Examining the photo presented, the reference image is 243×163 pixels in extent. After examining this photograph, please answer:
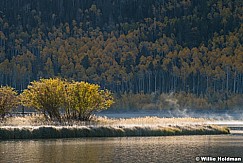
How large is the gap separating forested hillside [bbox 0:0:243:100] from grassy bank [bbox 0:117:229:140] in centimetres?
8239

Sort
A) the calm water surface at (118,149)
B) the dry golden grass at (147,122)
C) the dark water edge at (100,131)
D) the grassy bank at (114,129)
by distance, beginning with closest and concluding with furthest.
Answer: the calm water surface at (118,149) < the dark water edge at (100,131) < the grassy bank at (114,129) < the dry golden grass at (147,122)

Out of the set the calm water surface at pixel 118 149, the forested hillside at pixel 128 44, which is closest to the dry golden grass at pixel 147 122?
the calm water surface at pixel 118 149

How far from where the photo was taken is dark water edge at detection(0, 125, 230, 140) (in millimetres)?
63844

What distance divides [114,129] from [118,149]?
1389 cm

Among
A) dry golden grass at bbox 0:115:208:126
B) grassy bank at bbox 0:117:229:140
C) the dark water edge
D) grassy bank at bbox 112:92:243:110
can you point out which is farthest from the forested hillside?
the dark water edge

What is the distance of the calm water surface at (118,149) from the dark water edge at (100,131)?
2.23 metres

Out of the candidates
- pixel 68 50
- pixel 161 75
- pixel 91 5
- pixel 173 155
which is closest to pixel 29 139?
pixel 173 155

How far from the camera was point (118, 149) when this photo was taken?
180 feet

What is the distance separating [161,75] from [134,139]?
332 ft

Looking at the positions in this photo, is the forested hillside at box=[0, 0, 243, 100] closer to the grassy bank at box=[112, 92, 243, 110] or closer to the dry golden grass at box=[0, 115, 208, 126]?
the grassy bank at box=[112, 92, 243, 110]

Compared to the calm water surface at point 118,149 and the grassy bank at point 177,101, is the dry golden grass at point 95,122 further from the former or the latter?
the grassy bank at point 177,101

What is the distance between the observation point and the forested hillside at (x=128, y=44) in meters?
165

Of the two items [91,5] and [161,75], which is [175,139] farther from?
[91,5]

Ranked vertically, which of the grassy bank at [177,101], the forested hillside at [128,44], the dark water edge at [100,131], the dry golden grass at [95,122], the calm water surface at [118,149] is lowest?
the calm water surface at [118,149]
